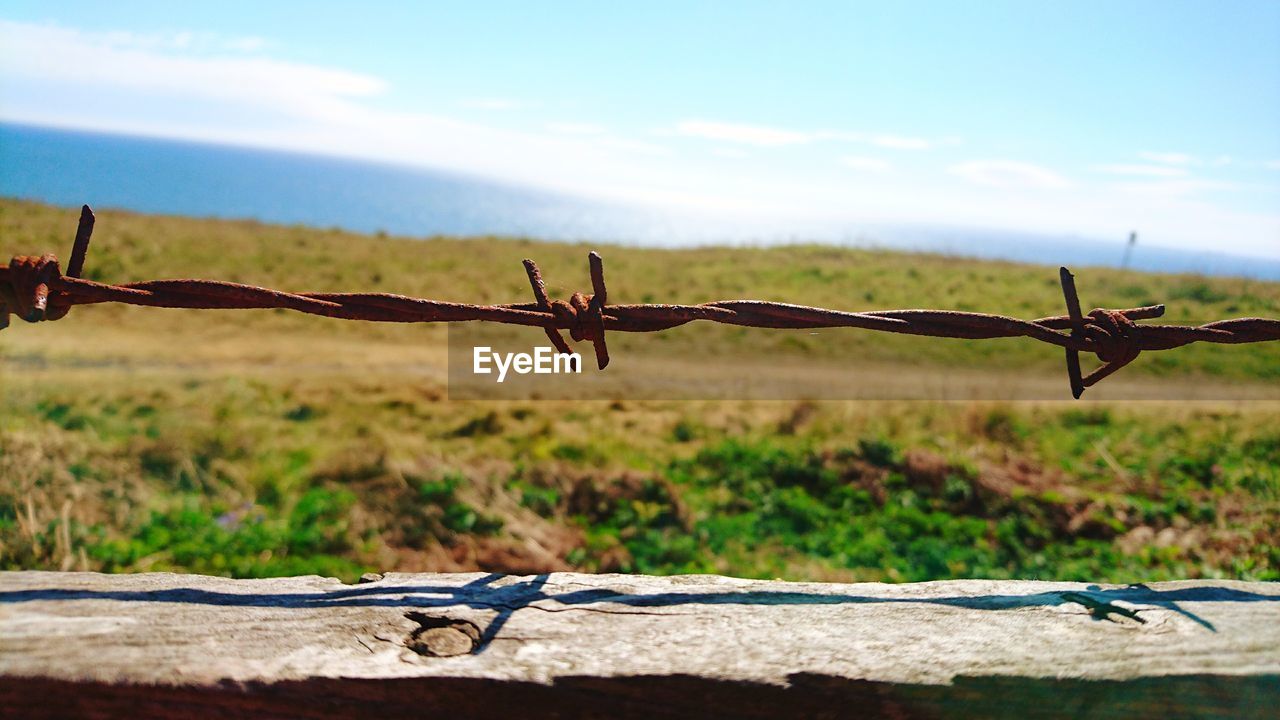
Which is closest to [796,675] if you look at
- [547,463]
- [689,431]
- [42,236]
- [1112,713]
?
[1112,713]

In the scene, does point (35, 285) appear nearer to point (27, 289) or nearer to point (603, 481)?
point (27, 289)

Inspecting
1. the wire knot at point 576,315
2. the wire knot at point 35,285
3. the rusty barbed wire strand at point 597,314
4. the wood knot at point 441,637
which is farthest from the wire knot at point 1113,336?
the wire knot at point 35,285

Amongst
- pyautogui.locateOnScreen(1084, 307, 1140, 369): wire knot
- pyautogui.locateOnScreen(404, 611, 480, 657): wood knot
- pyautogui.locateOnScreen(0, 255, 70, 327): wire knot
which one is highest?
pyautogui.locateOnScreen(1084, 307, 1140, 369): wire knot

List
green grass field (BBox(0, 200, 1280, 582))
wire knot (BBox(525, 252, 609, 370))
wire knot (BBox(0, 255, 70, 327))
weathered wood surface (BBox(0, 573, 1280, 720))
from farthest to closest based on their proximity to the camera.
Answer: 1. green grass field (BBox(0, 200, 1280, 582))
2. wire knot (BBox(525, 252, 609, 370))
3. wire knot (BBox(0, 255, 70, 327))
4. weathered wood surface (BBox(0, 573, 1280, 720))

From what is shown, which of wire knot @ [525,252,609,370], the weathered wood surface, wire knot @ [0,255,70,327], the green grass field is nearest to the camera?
the weathered wood surface

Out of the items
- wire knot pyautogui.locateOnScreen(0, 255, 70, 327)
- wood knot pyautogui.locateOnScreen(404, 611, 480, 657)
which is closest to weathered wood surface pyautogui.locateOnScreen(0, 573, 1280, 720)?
wood knot pyautogui.locateOnScreen(404, 611, 480, 657)

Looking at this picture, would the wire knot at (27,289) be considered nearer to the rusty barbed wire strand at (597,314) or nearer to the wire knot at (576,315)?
the rusty barbed wire strand at (597,314)

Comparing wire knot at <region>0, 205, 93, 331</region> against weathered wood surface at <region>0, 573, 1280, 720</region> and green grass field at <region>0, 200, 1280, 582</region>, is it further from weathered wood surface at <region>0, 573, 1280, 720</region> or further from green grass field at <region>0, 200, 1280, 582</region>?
green grass field at <region>0, 200, 1280, 582</region>
